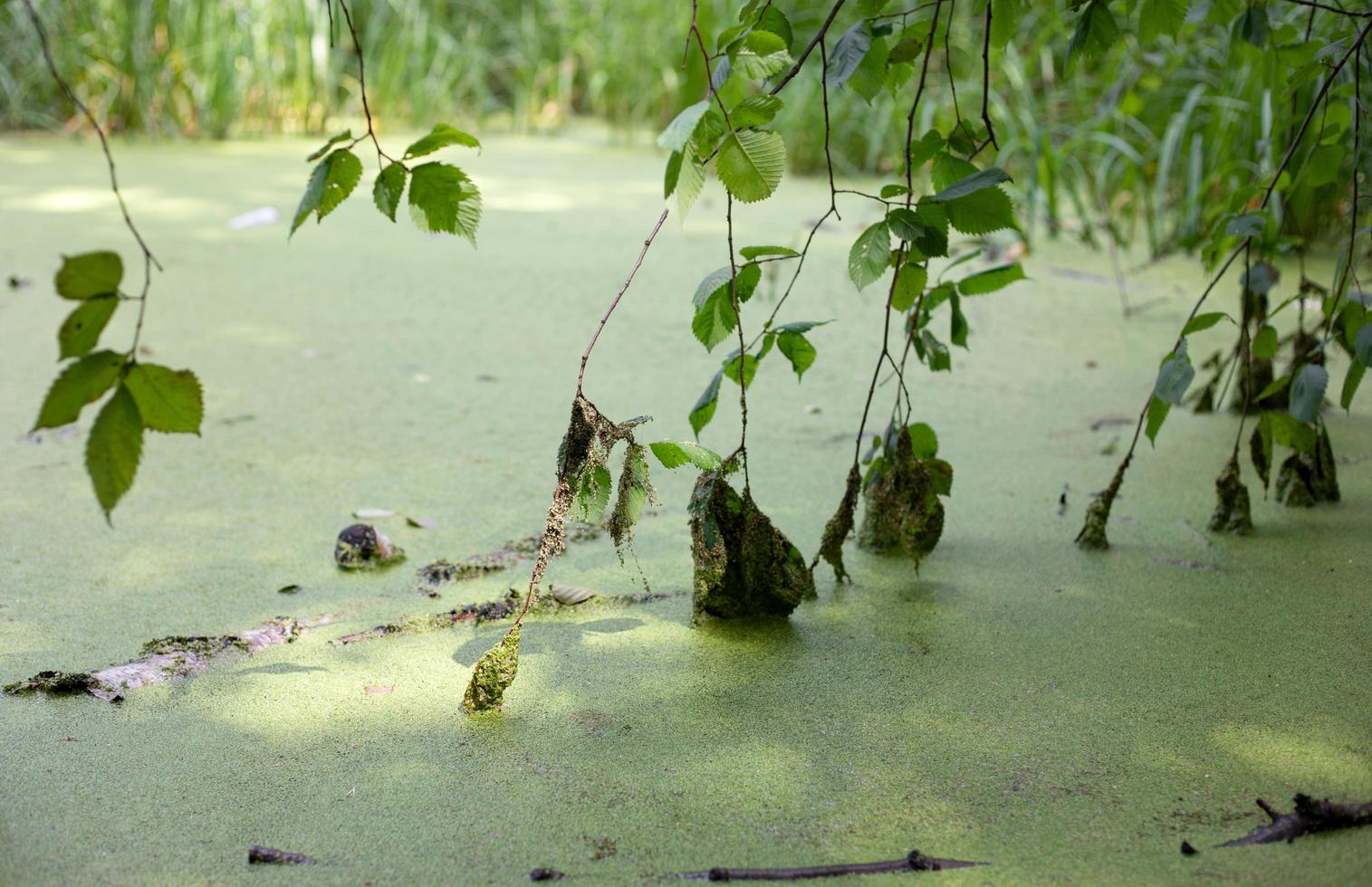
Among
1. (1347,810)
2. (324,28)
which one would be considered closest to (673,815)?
(1347,810)

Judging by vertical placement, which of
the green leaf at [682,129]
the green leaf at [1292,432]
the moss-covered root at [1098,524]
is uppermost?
the green leaf at [682,129]

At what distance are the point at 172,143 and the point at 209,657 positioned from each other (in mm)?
3645

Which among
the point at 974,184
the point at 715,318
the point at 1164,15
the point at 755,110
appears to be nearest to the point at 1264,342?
the point at 1164,15

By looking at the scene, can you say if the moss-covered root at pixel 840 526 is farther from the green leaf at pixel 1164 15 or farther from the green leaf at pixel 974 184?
the green leaf at pixel 1164 15

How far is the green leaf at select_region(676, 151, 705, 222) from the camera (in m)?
0.81

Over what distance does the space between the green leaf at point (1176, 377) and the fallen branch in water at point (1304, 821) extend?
1.44 ft

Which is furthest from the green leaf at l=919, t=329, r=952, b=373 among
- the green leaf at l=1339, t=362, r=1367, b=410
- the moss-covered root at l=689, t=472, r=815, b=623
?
the green leaf at l=1339, t=362, r=1367, b=410

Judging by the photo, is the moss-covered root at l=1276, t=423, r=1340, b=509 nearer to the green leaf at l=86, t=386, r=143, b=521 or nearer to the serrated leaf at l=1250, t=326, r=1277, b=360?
the serrated leaf at l=1250, t=326, r=1277, b=360

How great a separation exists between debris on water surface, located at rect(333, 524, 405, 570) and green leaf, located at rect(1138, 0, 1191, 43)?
105 centimetres

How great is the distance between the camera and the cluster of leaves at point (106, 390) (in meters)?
0.63

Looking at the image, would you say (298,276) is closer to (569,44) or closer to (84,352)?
(84,352)

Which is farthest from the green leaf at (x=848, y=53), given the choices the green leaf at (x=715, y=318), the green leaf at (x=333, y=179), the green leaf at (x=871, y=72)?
the green leaf at (x=333, y=179)

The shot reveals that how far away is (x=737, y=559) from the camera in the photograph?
50.3 inches

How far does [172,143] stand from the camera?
4.37 metres
